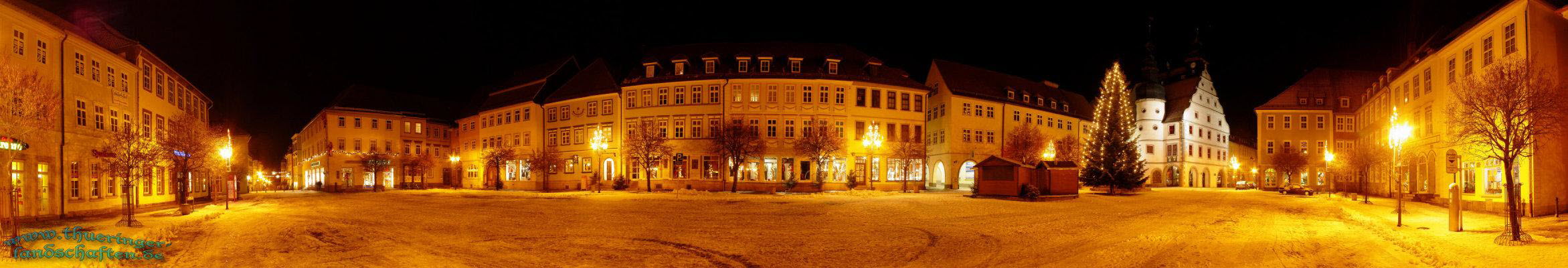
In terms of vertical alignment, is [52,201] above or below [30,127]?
below

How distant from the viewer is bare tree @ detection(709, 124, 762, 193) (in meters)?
41.5

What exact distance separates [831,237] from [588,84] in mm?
40683

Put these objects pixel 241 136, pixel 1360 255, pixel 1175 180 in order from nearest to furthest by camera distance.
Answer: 1. pixel 1360 255
2. pixel 241 136
3. pixel 1175 180

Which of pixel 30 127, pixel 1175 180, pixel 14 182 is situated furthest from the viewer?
pixel 1175 180

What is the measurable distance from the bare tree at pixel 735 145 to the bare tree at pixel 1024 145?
16.1 m

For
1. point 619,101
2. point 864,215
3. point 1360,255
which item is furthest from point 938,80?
point 1360,255

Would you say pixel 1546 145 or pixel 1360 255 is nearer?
pixel 1360 255

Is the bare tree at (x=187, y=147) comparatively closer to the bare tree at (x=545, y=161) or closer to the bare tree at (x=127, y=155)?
the bare tree at (x=127, y=155)

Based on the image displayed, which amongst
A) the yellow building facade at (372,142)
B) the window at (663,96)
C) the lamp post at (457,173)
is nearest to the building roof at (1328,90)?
the window at (663,96)

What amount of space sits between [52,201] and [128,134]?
281 cm

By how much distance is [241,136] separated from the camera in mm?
54562

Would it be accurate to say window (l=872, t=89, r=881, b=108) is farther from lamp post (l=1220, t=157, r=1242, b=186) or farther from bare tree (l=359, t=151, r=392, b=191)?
lamp post (l=1220, t=157, r=1242, b=186)

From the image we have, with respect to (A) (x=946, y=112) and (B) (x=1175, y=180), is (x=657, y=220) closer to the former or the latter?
(A) (x=946, y=112)

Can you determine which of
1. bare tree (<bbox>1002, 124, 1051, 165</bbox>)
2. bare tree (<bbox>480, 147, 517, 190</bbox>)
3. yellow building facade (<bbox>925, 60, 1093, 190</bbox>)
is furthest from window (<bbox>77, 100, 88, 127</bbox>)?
bare tree (<bbox>1002, 124, 1051, 165</bbox>)
